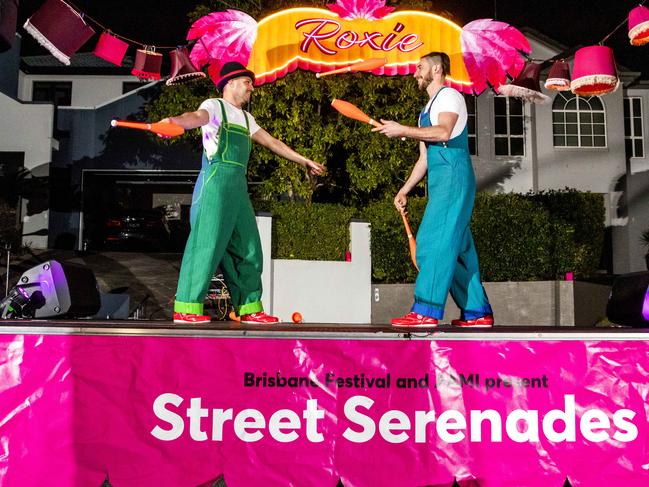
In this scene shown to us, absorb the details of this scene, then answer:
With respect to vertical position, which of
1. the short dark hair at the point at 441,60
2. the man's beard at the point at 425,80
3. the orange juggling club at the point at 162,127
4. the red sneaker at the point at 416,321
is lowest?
the red sneaker at the point at 416,321

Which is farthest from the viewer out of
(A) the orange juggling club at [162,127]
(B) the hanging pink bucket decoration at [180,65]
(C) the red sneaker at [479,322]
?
(B) the hanging pink bucket decoration at [180,65]

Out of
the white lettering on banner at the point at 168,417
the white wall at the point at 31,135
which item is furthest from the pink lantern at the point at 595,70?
the white wall at the point at 31,135

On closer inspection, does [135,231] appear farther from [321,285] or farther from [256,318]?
[256,318]

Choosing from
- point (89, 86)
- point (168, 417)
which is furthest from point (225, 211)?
point (89, 86)

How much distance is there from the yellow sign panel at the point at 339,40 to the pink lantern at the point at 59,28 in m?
1.68

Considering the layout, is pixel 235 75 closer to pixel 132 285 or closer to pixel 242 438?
pixel 242 438

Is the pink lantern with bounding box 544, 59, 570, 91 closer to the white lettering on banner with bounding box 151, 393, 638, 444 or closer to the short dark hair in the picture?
the short dark hair

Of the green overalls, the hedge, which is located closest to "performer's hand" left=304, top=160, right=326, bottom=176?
the green overalls

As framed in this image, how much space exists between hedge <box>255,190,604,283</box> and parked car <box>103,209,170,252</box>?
9171 mm

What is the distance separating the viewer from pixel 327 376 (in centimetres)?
338

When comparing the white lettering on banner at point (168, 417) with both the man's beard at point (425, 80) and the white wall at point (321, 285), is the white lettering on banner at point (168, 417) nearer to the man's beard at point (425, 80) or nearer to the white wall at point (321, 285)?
the man's beard at point (425, 80)

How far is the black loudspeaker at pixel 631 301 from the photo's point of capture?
431 cm

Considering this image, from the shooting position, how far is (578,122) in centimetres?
1975

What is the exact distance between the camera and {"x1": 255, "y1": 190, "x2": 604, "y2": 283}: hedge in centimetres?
1141
